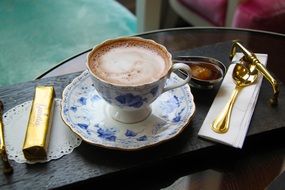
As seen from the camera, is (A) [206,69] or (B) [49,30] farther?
(B) [49,30]

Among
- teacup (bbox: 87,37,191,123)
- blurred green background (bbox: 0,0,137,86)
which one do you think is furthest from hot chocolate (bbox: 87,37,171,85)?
blurred green background (bbox: 0,0,137,86)

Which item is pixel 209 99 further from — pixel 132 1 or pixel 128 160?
pixel 132 1

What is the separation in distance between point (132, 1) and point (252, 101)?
140cm

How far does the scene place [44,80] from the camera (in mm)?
688

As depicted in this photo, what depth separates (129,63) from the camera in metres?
0.59

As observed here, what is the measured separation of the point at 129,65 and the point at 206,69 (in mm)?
183

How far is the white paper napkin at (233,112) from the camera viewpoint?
1.90 ft

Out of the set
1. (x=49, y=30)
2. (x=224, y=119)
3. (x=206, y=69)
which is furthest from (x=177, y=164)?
(x=49, y=30)

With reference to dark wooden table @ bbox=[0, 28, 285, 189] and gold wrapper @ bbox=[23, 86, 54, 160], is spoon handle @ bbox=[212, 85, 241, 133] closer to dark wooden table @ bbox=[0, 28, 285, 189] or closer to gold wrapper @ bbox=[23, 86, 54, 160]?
dark wooden table @ bbox=[0, 28, 285, 189]

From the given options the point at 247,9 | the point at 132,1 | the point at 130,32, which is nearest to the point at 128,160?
the point at 247,9

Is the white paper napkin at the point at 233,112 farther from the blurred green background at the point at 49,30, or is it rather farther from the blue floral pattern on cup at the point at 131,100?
the blurred green background at the point at 49,30

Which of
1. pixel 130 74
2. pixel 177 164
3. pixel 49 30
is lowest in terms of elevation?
pixel 49 30

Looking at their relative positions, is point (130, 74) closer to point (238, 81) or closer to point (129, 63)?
point (129, 63)

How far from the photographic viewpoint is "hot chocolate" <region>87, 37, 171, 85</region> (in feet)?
1.84
